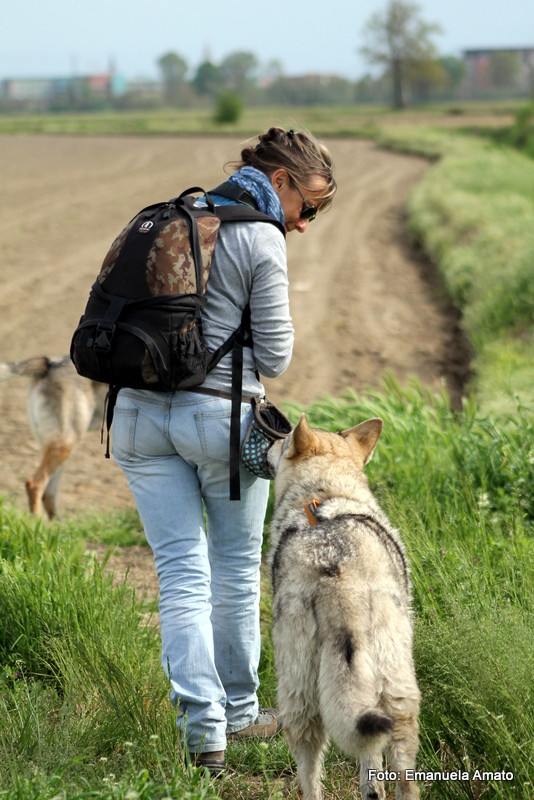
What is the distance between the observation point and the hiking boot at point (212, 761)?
2.96 m

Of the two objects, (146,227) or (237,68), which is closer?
(146,227)

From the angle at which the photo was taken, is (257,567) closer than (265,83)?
Yes

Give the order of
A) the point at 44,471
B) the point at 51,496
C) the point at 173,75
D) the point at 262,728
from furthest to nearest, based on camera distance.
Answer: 1. the point at 173,75
2. the point at 51,496
3. the point at 44,471
4. the point at 262,728

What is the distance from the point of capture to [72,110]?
12688cm

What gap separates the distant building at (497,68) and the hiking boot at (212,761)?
138206mm

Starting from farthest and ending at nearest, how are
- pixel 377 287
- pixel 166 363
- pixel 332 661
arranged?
pixel 377 287 < pixel 166 363 < pixel 332 661

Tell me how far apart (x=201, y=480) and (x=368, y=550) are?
25.8 inches

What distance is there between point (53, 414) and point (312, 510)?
3761mm

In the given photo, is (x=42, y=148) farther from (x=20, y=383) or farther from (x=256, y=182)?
(x=256, y=182)

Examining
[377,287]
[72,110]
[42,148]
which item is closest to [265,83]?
[72,110]

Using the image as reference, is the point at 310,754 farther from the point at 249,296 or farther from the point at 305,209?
the point at 305,209

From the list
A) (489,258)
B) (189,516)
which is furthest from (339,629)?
(489,258)

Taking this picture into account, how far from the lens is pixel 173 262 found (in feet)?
9.31

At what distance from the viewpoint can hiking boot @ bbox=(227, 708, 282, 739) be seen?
3477 mm
